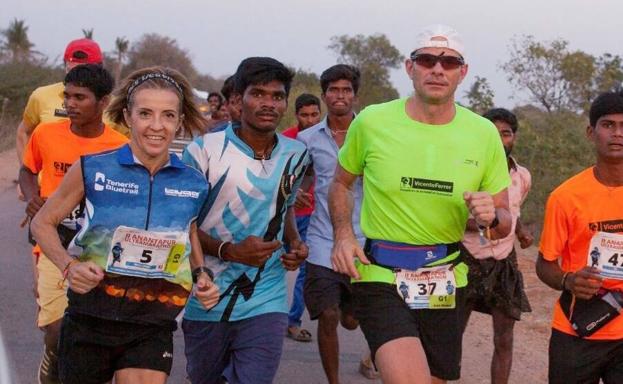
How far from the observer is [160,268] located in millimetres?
4551

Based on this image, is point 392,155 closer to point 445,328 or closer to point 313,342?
point 445,328

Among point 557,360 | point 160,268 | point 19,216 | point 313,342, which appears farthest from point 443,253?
point 19,216

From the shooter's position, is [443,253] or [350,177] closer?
[443,253]

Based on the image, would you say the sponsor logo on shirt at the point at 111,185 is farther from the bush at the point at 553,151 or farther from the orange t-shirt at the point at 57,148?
the bush at the point at 553,151

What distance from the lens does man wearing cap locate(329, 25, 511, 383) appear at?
4.70 metres

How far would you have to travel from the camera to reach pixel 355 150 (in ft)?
16.4

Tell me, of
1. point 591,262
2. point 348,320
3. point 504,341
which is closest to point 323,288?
point 348,320

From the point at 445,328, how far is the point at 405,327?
0.89 feet

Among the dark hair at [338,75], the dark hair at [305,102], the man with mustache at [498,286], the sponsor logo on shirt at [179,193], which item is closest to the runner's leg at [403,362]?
the sponsor logo on shirt at [179,193]

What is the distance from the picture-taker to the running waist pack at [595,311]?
5008 mm

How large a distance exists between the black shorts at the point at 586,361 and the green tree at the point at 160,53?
78.5 metres

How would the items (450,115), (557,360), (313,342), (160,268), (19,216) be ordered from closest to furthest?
(160,268) < (450,115) < (557,360) < (313,342) < (19,216)

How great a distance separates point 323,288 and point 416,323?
7.04 feet

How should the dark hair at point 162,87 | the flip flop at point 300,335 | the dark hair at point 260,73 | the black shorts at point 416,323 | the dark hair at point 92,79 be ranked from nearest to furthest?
the black shorts at point 416,323 → the dark hair at point 162,87 → the dark hair at point 260,73 → the dark hair at point 92,79 → the flip flop at point 300,335
